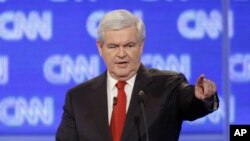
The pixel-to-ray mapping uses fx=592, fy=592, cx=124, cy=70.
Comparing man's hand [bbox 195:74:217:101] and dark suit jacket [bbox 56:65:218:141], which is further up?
man's hand [bbox 195:74:217:101]

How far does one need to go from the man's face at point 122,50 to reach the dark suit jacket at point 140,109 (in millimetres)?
69

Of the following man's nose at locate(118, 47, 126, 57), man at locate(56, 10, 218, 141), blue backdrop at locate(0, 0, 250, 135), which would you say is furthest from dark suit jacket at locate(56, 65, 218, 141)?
blue backdrop at locate(0, 0, 250, 135)

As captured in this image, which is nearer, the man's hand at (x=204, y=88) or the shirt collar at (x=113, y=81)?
the man's hand at (x=204, y=88)

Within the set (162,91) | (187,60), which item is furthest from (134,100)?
(187,60)

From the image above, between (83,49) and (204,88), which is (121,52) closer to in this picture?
(204,88)

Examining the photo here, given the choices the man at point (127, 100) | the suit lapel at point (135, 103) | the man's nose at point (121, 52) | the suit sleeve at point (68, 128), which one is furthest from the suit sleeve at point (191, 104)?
the suit sleeve at point (68, 128)

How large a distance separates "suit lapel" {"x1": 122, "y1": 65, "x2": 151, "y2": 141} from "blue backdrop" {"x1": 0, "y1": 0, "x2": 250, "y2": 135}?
4.21 ft

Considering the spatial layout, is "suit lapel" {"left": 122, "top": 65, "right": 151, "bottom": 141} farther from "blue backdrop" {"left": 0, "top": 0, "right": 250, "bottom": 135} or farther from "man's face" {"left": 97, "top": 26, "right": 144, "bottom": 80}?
"blue backdrop" {"left": 0, "top": 0, "right": 250, "bottom": 135}

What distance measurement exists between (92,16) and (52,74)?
410 millimetres

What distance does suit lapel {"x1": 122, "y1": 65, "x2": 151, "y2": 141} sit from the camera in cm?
197

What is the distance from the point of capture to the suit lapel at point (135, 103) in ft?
6.46

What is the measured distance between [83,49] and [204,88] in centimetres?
167

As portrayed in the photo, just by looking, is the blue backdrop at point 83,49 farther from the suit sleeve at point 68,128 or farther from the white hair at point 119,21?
the white hair at point 119,21

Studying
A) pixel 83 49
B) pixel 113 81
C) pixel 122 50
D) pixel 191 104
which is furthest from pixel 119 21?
pixel 83 49
